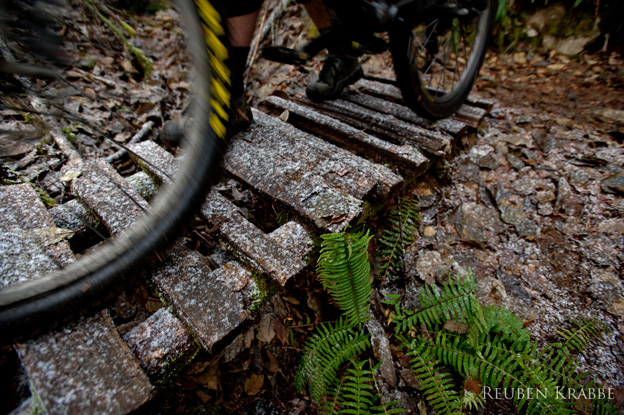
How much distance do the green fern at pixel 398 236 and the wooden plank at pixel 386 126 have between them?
425mm

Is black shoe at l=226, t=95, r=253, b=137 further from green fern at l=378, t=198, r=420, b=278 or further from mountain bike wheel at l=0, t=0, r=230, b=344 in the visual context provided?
green fern at l=378, t=198, r=420, b=278

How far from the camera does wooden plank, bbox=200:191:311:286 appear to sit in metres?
1.29

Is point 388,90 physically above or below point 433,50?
below

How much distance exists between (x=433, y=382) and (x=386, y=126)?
5.28ft

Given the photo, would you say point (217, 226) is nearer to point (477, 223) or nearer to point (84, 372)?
point (84, 372)

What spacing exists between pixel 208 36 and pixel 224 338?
3.53ft

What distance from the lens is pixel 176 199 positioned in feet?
3.66

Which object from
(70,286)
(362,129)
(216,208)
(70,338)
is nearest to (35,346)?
(70,338)

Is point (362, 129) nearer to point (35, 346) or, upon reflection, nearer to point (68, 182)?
point (68, 182)

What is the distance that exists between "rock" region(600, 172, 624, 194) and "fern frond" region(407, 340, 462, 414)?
163 centimetres

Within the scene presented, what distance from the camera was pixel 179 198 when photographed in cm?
111

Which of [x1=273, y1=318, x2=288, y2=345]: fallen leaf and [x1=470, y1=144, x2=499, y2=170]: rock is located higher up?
[x1=470, y1=144, x2=499, y2=170]: rock

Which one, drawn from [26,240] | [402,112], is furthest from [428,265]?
[26,240]

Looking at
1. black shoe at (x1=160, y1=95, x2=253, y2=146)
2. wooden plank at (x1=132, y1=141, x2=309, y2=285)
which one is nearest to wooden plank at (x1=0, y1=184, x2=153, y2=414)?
wooden plank at (x1=132, y1=141, x2=309, y2=285)
